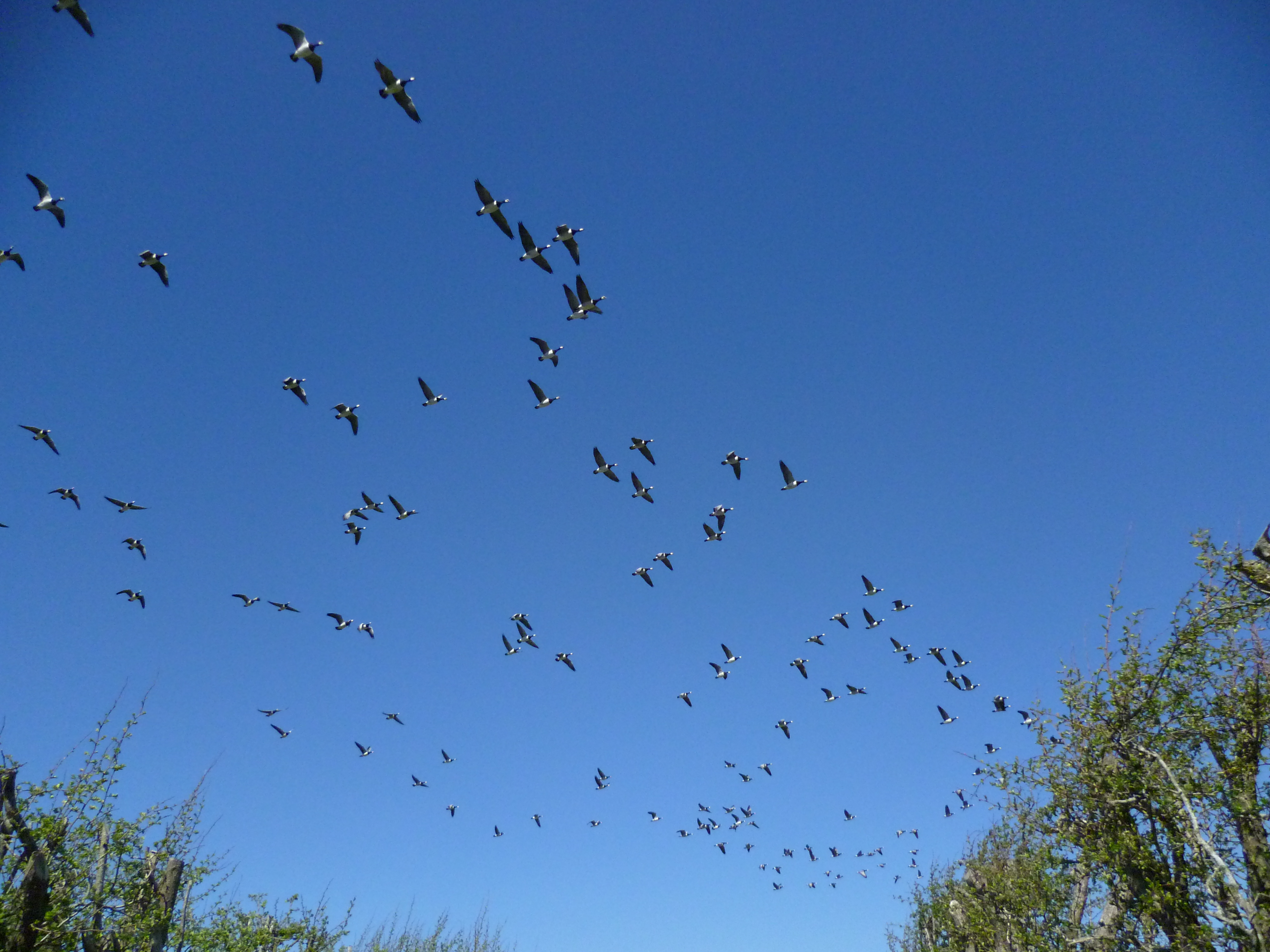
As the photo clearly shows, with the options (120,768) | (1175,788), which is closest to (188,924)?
(120,768)

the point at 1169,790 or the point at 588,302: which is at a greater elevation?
the point at 588,302

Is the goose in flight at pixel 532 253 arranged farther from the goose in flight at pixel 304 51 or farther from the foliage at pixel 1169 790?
the foliage at pixel 1169 790

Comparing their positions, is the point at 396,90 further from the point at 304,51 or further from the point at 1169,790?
the point at 1169,790

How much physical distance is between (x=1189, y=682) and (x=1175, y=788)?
4618 millimetres

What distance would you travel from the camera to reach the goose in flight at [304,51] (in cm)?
2089

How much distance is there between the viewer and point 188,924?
33.0 meters

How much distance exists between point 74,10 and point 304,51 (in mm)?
5663

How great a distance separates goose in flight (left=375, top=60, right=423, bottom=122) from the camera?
70.4 ft

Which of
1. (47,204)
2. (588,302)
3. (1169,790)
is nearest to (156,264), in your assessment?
(47,204)

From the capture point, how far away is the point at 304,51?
2130 centimetres

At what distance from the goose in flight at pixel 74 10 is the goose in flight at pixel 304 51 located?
487cm

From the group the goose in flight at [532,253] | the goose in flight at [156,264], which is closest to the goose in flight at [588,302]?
the goose in flight at [532,253]

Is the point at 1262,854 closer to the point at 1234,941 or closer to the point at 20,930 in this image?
the point at 1234,941

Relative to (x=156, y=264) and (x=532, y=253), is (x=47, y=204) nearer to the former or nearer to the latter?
(x=156, y=264)
